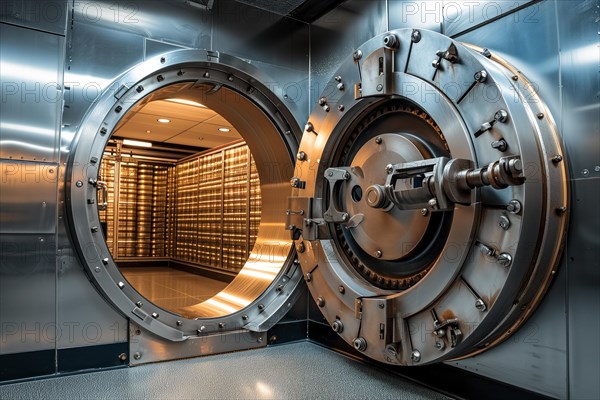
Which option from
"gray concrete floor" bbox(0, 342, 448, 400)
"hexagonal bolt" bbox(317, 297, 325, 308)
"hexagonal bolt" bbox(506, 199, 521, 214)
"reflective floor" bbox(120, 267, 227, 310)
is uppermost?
"hexagonal bolt" bbox(506, 199, 521, 214)

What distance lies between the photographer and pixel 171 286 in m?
5.82

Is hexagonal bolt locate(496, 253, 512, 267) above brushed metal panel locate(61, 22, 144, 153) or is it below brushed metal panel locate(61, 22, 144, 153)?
below

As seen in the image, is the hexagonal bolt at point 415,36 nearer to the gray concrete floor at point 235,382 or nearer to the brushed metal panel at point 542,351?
the brushed metal panel at point 542,351

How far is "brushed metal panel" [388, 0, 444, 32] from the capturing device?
2.00 m

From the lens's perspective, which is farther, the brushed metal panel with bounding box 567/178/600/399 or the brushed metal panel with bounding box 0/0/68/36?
the brushed metal panel with bounding box 0/0/68/36

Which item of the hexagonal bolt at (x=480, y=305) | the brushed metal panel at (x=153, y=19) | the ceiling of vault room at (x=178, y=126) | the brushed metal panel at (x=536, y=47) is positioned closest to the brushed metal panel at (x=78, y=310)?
the brushed metal panel at (x=153, y=19)

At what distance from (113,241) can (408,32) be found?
7187 millimetres

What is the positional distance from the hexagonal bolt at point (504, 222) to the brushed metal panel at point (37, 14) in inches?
76.1

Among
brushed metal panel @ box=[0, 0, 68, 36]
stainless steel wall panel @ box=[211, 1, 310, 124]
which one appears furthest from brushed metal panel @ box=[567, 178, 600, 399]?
brushed metal panel @ box=[0, 0, 68, 36]

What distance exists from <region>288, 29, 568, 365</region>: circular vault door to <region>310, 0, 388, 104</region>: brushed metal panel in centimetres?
34

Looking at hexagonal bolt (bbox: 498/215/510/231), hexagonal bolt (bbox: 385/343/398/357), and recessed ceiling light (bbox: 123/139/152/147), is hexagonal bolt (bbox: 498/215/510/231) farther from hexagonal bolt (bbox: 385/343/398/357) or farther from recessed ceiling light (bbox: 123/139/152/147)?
recessed ceiling light (bbox: 123/139/152/147)

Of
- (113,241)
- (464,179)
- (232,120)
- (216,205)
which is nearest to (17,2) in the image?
(232,120)

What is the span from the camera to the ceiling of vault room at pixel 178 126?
5.61 meters

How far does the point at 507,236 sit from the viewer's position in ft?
4.89
